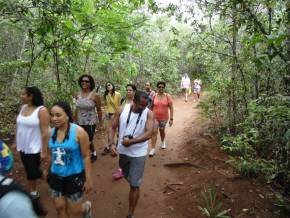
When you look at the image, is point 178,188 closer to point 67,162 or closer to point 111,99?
point 111,99

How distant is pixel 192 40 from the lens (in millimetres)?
10141

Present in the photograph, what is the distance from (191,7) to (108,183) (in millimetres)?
5146

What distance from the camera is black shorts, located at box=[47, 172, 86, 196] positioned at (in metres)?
4.24

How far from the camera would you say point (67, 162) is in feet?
13.6

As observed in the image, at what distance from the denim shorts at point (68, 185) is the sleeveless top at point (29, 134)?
1058mm

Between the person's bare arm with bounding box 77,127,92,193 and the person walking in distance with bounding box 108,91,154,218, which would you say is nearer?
the person's bare arm with bounding box 77,127,92,193

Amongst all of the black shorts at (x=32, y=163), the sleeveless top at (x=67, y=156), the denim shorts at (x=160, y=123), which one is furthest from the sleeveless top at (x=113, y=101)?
the sleeveless top at (x=67, y=156)

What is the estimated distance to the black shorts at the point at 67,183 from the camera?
Result: 4238 mm

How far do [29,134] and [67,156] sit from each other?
134cm

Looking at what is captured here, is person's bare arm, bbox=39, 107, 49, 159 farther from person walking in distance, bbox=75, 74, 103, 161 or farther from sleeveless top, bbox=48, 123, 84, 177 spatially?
person walking in distance, bbox=75, 74, 103, 161

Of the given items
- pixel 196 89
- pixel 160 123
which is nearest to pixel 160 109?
pixel 160 123

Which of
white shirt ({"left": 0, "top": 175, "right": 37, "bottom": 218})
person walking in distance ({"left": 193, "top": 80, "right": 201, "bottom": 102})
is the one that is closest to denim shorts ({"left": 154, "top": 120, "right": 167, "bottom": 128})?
white shirt ({"left": 0, "top": 175, "right": 37, "bottom": 218})

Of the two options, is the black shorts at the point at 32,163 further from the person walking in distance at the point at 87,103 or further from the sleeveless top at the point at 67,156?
the person walking in distance at the point at 87,103

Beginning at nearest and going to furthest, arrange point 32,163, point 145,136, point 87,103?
point 145,136 → point 32,163 → point 87,103
